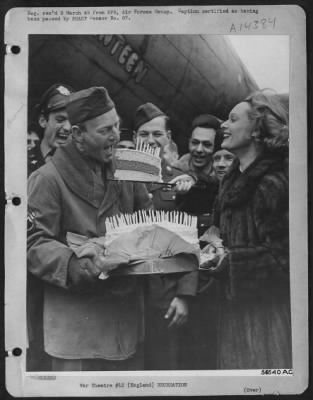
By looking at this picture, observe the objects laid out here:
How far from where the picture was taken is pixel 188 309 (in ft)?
2.04

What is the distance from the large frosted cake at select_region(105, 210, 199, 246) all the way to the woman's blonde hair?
0.43 feet

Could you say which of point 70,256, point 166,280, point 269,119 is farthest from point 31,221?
point 269,119

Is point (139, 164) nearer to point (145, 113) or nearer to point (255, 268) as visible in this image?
point (145, 113)

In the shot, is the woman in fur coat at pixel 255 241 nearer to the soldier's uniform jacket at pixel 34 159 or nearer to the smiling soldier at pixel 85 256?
the smiling soldier at pixel 85 256

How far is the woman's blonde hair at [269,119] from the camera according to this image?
621 millimetres

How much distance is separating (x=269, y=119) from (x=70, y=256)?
286 mm

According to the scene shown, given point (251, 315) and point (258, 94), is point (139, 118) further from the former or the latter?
point (251, 315)

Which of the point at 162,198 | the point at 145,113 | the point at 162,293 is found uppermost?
the point at 145,113

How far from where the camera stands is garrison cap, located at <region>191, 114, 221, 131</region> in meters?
0.62

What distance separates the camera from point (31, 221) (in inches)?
24.1

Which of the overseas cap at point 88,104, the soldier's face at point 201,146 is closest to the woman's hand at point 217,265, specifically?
the soldier's face at point 201,146

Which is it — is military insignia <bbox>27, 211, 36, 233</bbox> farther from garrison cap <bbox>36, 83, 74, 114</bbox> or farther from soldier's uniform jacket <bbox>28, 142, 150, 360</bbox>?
garrison cap <bbox>36, 83, 74, 114</bbox>

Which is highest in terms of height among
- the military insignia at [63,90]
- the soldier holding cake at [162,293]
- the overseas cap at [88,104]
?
the military insignia at [63,90]

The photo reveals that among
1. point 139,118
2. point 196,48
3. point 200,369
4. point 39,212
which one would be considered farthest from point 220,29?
point 200,369
